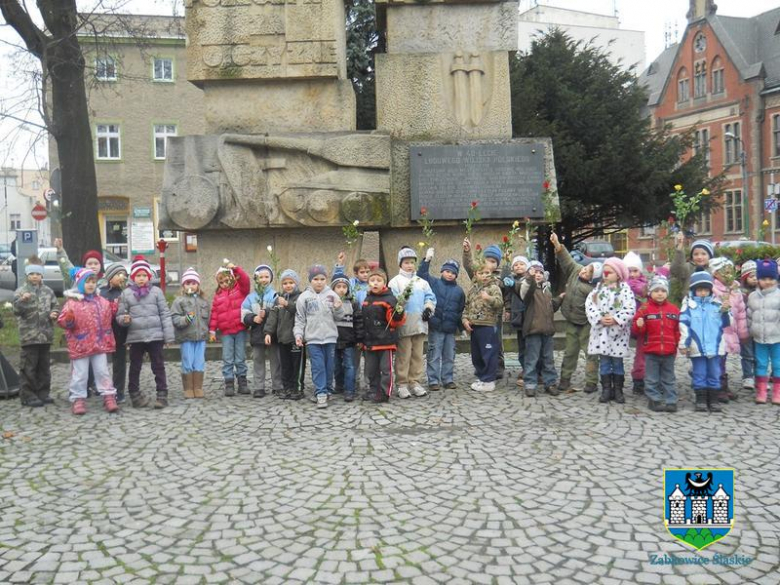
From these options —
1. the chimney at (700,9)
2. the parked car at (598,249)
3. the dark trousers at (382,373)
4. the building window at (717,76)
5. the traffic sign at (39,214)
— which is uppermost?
the chimney at (700,9)

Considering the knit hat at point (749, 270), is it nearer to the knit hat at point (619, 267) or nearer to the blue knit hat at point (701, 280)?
the blue knit hat at point (701, 280)

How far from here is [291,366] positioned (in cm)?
711

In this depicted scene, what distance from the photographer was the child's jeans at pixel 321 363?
6.68 m

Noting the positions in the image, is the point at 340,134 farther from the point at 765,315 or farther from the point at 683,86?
the point at 683,86

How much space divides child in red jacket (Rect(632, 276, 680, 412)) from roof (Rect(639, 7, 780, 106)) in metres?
44.0

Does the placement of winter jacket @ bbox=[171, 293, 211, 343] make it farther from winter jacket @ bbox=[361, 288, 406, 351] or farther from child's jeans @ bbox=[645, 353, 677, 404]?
child's jeans @ bbox=[645, 353, 677, 404]

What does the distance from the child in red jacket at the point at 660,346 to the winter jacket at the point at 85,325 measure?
5019mm

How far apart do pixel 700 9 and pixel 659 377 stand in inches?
2030

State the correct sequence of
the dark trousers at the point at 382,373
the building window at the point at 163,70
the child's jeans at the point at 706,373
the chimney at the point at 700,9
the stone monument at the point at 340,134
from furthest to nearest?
the chimney at the point at 700,9 → the building window at the point at 163,70 → the stone monument at the point at 340,134 → the dark trousers at the point at 382,373 → the child's jeans at the point at 706,373

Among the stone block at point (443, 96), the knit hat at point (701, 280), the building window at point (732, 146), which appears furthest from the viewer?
the building window at point (732, 146)

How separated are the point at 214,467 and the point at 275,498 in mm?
798

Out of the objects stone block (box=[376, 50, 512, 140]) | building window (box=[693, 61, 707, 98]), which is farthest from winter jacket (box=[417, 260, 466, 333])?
building window (box=[693, 61, 707, 98])

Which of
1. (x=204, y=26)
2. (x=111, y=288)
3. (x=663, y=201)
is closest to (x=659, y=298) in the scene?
(x=111, y=288)

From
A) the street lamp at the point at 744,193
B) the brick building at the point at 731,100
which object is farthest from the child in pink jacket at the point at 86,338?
the brick building at the point at 731,100
